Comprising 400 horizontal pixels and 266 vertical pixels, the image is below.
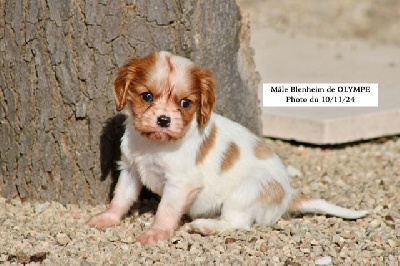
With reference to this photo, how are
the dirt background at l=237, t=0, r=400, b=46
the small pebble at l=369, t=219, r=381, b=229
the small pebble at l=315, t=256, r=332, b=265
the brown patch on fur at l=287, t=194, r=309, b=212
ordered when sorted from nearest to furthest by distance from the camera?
the small pebble at l=315, t=256, r=332, b=265
the small pebble at l=369, t=219, r=381, b=229
the brown patch on fur at l=287, t=194, r=309, b=212
the dirt background at l=237, t=0, r=400, b=46

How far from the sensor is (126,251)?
5098 millimetres

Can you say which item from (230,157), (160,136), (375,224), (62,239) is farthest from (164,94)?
(375,224)

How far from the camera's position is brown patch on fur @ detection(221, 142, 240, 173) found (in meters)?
5.52

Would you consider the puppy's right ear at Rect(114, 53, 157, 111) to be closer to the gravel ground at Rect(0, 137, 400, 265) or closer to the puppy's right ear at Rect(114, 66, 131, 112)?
the puppy's right ear at Rect(114, 66, 131, 112)

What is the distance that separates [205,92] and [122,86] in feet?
1.83

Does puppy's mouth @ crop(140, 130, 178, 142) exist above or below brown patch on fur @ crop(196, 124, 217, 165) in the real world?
above

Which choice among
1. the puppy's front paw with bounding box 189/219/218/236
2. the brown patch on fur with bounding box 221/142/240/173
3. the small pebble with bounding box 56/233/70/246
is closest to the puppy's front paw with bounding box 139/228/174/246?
the puppy's front paw with bounding box 189/219/218/236

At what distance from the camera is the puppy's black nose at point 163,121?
4.93m

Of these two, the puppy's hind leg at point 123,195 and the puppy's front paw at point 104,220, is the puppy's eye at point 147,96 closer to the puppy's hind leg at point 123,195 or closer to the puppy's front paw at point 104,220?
the puppy's hind leg at point 123,195

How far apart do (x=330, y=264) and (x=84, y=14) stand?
8.16ft

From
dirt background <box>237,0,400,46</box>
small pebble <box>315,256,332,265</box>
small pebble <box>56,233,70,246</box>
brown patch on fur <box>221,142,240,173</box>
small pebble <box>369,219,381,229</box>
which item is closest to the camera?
small pebble <box>315,256,332,265</box>

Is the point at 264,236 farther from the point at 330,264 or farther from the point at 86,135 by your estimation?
the point at 86,135

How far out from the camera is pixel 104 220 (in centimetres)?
557

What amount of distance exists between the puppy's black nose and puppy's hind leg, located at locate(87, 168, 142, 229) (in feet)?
2.77
